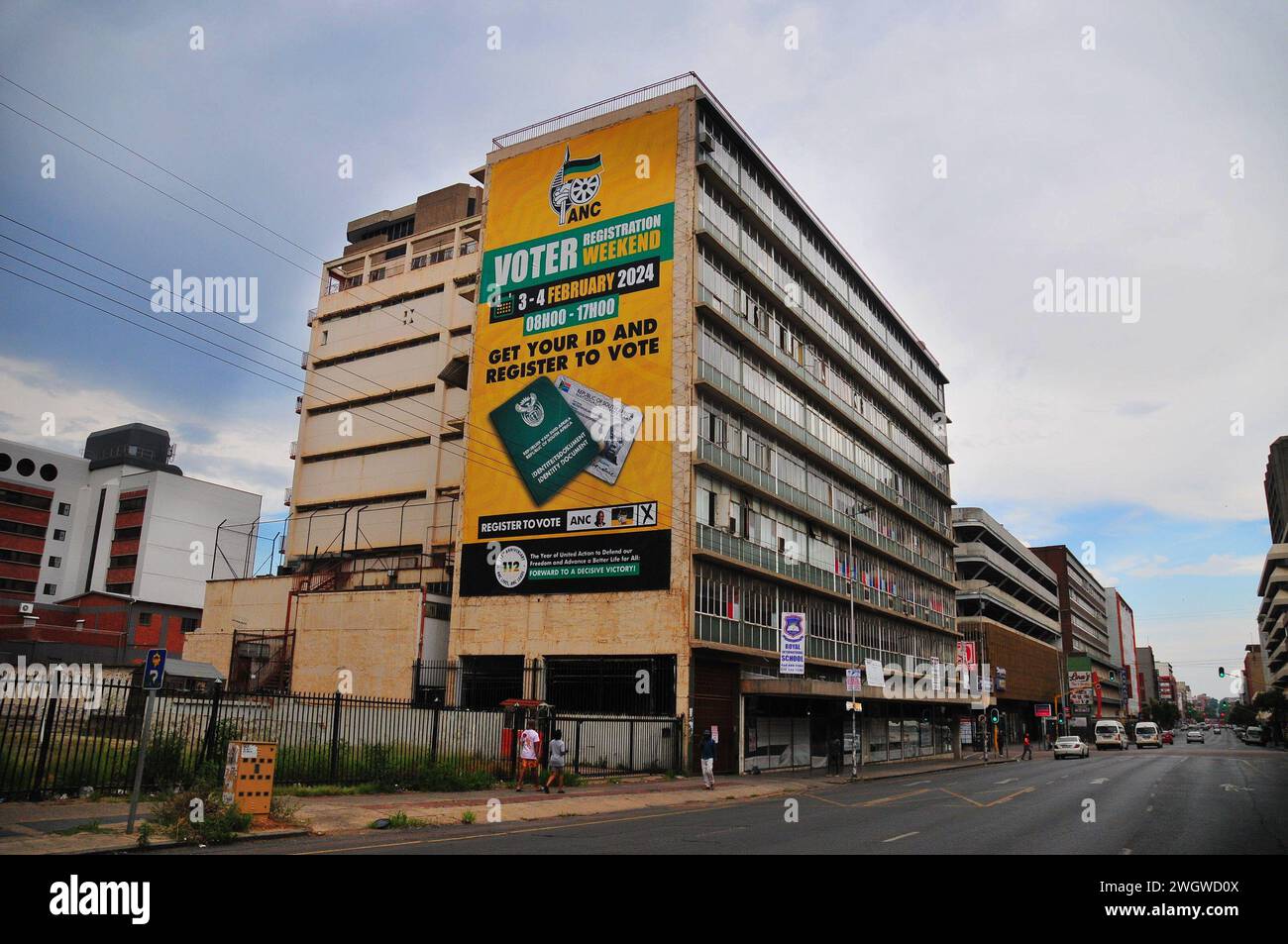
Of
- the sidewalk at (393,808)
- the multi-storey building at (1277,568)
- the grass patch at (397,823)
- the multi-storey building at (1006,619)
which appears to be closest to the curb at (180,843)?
the sidewalk at (393,808)

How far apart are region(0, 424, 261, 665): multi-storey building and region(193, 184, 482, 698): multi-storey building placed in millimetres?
32420

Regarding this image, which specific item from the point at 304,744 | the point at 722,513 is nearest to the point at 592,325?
the point at 722,513

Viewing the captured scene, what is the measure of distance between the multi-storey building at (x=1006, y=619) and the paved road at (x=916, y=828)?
181 ft

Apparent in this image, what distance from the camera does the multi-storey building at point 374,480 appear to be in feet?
145

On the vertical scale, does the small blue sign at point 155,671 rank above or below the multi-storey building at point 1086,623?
below

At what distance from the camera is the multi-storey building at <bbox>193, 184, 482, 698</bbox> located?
44.1 metres

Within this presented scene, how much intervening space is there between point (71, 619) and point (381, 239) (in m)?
44.8

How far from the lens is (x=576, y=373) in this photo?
4162 cm

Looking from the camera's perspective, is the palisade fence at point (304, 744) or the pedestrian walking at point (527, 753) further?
the pedestrian walking at point (527, 753)

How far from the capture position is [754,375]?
1774 inches

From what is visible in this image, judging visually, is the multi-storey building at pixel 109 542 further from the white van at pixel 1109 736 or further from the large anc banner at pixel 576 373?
the white van at pixel 1109 736

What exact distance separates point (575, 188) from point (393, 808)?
107 ft

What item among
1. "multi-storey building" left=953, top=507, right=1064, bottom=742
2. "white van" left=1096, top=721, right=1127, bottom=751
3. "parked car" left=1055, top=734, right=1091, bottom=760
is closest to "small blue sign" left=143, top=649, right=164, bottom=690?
"parked car" left=1055, top=734, right=1091, bottom=760

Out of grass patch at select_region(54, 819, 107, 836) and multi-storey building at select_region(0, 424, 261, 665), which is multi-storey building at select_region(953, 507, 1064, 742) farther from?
grass patch at select_region(54, 819, 107, 836)
